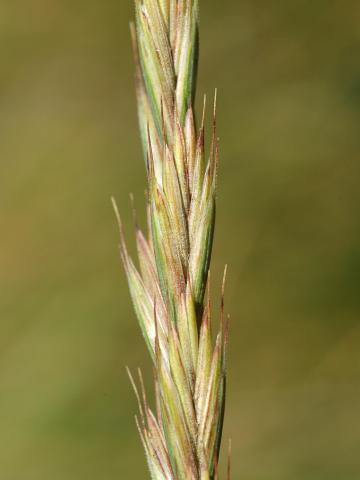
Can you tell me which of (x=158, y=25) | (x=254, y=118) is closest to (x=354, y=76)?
(x=254, y=118)

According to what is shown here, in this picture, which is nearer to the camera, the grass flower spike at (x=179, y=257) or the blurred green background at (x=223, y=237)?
the grass flower spike at (x=179, y=257)

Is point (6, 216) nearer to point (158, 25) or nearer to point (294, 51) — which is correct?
point (294, 51)

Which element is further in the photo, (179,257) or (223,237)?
(223,237)

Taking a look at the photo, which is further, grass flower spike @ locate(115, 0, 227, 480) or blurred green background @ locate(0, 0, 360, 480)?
blurred green background @ locate(0, 0, 360, 480)
